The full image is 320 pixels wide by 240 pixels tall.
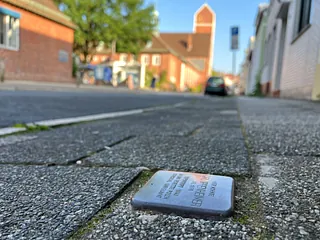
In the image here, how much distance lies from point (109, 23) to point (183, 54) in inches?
1275

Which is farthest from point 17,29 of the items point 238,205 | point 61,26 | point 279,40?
point 238,205

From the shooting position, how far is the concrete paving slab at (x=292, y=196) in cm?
63

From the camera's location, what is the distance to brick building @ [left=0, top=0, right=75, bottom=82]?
9.12m

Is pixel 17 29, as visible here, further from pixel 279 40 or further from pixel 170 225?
pixel 170 225

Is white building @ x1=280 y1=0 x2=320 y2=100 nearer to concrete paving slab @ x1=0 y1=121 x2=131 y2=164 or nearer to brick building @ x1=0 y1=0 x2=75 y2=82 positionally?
concrete paving slab @ x1=0 y1=121 x2=131 y2=164

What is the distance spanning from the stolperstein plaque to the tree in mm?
26459

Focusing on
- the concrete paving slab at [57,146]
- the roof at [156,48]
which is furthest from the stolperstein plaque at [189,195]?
the roof at [156,48]

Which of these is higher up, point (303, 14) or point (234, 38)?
point (234, 38)

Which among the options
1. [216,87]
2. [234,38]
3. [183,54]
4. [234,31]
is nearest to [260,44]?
[234,31]

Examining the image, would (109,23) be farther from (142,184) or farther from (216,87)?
(142,184)

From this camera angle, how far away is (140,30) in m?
27.5

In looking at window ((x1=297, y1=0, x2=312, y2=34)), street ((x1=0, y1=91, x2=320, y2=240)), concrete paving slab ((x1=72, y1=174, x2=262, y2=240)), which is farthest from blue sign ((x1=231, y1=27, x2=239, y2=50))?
concrete paving slab ((x1=72, y1=174, x2=262, y2=240))

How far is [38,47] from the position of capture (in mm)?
11727

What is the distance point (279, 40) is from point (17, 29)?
890 centimetres
